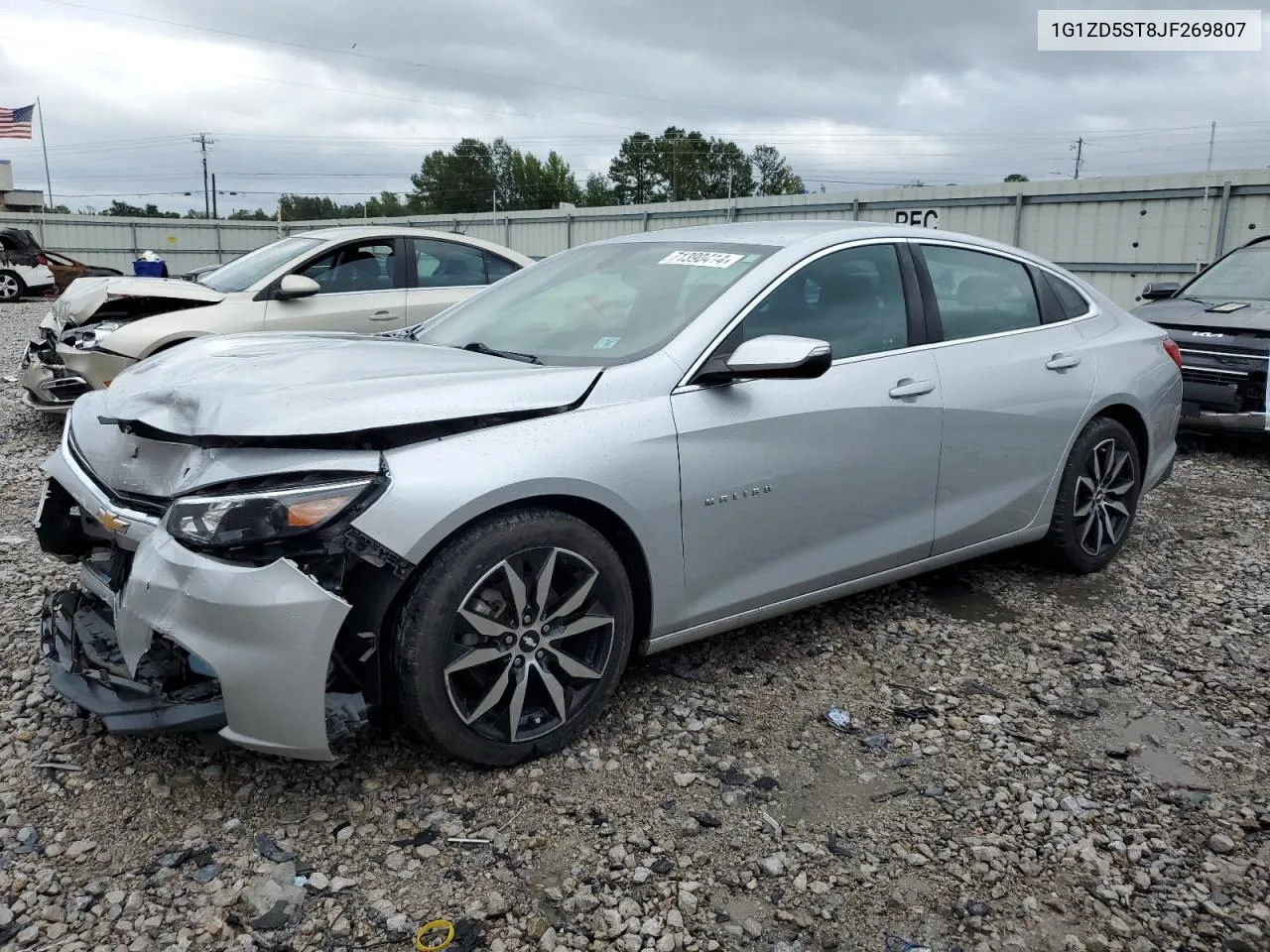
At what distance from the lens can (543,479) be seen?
2.79 meters

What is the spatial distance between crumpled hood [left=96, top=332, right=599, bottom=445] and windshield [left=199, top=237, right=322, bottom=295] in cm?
434

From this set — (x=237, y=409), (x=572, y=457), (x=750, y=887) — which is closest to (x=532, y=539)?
(x=572, y=457)

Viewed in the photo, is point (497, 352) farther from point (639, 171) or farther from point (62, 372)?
point (639, 171)

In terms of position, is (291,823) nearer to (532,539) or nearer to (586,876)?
(586,876)

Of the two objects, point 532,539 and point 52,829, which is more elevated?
point 532,539

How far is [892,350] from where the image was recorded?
3768 millimetres

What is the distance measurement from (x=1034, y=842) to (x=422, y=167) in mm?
95971

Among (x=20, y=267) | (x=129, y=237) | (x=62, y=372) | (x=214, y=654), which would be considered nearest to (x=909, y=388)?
(x=214, y=654)

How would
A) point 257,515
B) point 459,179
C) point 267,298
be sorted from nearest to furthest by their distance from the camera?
point 257,515 → point 267,298 → point 459,179

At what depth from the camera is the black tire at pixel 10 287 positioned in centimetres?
2094

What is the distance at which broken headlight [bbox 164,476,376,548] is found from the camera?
2.46m

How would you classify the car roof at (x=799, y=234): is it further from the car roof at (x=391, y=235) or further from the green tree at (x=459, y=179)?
the green tree at (x=459, y=179)

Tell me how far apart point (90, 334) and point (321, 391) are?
5.04 meters

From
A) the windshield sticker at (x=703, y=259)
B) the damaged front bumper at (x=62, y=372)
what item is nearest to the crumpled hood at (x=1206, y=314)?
the windshield sticker at (x=703, y=259)
